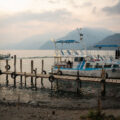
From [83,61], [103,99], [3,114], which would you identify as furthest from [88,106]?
[83,61]

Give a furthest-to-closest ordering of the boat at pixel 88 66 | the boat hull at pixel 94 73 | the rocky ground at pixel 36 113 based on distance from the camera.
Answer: the boat at pixel 88 66, the boat hull at pixel 94 73, the rocky ground at pixel 36 113

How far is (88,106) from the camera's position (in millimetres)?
20734

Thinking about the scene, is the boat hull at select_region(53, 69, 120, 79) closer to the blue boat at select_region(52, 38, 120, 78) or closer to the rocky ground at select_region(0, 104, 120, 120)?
the blue boat at select_region(52, 38, 120, 78)

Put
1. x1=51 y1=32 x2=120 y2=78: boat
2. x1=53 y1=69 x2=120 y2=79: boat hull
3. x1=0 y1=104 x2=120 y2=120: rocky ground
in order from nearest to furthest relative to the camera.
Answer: x1=0 y1=104 x2=120 y2=120: rocky ground < x1=53 y1=69 x2=120 y2=79: boat hull < x1=51 y1=32 x2=120 y2=78: boat

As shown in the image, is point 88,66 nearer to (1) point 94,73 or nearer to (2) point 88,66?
(2) point 88,66

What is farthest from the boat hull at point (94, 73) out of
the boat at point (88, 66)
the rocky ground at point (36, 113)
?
the rocky ground at point (36, 113)

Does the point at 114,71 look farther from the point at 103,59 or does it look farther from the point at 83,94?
the point at 83,94

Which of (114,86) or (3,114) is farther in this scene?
(114,86)

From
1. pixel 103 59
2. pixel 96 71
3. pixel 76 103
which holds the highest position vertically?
pixel 103 59

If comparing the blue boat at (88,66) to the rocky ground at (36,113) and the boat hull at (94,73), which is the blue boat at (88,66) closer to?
the boat hull at (94,73)

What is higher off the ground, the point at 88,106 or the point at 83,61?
the point at 83,61

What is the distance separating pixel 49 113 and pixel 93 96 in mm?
10220

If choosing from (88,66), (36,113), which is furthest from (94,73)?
(36,113)

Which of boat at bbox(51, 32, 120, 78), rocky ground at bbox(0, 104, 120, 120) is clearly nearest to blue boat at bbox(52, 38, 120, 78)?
boat at bbox(51, 32, 120, 78)
